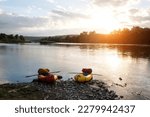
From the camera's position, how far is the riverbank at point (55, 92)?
75.9 feet

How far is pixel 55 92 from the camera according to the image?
25500 millimetres

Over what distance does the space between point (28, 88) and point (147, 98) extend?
46.5 ft

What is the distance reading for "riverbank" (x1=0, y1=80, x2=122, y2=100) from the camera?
75.9 feet

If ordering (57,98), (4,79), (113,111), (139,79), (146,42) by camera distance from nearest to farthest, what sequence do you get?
(113,111) < (57,98) < (4,79) < (139,79) < (146,42)

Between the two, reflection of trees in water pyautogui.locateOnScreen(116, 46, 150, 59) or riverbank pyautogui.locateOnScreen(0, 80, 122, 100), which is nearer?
riverbank pyautogui.locateOnScreen(0, 80, 122, 100)

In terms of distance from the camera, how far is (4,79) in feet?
112

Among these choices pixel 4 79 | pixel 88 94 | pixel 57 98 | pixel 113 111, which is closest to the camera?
pixel 113 111

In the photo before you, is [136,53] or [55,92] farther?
[136,53]

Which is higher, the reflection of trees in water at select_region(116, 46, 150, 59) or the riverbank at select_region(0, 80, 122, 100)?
the reflection of trees in water at select_region(116, 46, 150, 59)

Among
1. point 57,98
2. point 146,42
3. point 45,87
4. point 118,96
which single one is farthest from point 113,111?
point 146,42

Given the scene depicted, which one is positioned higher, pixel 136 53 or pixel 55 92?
pixel 136 53

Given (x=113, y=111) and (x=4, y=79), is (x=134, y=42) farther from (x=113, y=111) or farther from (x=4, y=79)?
(x=113, y=111)

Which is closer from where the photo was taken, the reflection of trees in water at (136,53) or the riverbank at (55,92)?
the riverbank at (55,92)

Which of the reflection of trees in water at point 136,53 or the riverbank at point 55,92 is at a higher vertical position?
the reflection of trees in water at point 136,53
